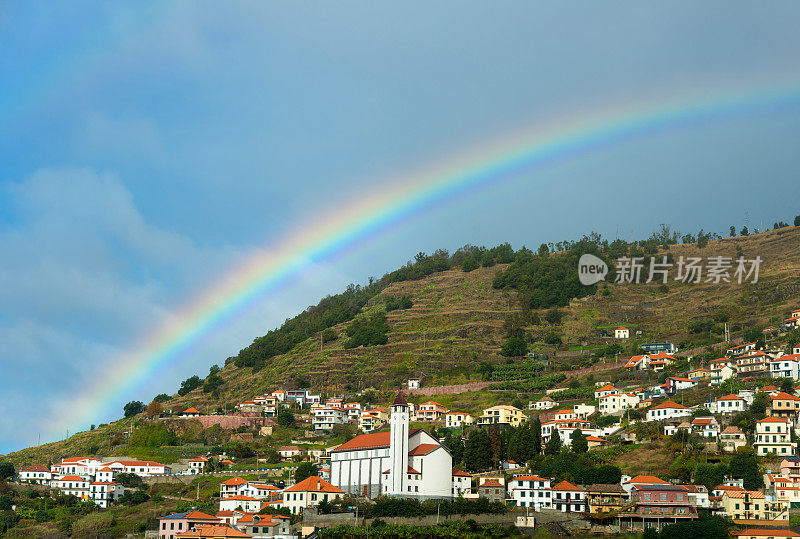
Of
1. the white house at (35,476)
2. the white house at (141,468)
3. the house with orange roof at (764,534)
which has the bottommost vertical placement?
the house with orange roof at (764,534)

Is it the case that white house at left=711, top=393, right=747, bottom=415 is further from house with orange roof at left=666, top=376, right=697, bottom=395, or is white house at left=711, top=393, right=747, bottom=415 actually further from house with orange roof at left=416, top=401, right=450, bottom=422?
house with orange roof at left=416, top=401, right=450, bottom=422

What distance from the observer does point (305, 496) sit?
6638 cm

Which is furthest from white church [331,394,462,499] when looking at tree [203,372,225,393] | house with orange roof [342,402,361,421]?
tree [203,372,225,393]

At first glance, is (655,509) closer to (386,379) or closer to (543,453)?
(543,453)

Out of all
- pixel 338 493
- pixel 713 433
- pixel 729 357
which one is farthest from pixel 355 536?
pixel 729 357

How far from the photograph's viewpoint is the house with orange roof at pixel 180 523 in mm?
62812

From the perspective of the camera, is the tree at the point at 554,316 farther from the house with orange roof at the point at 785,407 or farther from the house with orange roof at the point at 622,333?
the house with orange roof at the point at 785,407

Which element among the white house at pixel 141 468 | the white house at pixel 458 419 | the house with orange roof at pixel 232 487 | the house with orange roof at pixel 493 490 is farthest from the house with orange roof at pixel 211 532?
the white house at pixel 458 419

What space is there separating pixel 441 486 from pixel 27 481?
1684 inches

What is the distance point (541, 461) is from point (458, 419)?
2249cm

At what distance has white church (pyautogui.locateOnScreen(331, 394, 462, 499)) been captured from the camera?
6794 cm

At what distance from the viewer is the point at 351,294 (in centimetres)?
16600

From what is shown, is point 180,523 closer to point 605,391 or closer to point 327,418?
point 327,418

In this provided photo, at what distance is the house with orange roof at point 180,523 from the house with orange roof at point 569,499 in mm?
24065
